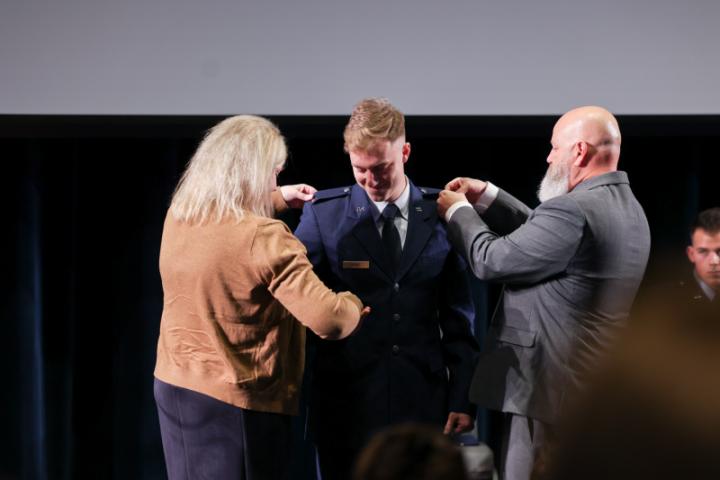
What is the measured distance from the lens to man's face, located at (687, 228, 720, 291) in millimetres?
2855

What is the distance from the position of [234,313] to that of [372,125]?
1.92 ft

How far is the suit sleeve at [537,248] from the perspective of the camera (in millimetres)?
1927

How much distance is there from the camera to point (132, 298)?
3.23 meters

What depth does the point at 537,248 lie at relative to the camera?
1.93 metres

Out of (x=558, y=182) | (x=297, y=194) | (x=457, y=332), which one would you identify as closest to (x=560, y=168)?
(x=558, y=182)

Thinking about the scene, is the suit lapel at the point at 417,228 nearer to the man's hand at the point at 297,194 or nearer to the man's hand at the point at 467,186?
the man's hand at the point at 467,186

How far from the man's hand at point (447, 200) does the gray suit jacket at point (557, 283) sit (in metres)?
0.12

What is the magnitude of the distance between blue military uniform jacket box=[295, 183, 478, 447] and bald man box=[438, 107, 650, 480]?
125mm

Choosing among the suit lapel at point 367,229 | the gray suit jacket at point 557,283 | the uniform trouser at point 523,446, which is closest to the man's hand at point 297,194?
the suit lapel at point 367,229

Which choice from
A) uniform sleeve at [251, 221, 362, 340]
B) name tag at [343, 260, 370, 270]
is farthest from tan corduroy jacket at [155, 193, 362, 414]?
name tag at [343, 260, 370, 270]

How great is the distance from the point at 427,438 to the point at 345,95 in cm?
202

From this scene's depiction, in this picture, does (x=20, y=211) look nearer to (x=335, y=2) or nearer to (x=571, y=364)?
(x=335, y=2)

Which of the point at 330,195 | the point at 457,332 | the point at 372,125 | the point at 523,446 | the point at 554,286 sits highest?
the point at 372,125

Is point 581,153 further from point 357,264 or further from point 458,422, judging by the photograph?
point 458,422
